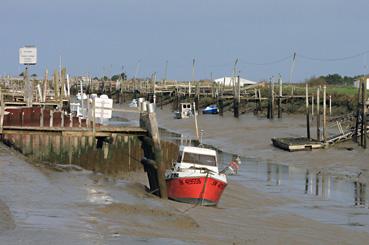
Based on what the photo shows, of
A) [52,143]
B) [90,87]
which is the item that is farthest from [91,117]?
[90,87]

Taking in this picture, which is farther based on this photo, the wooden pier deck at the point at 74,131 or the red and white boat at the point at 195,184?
the wooden pier deck at the point at 74,131

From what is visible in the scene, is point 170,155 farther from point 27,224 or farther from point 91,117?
point 27,224

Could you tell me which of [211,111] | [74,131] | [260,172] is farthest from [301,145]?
[211,111]

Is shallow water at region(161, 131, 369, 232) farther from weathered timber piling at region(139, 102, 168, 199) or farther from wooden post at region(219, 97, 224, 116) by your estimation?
wooden post at region(219, 97, 224, 116)

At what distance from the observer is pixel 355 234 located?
21.1 metres

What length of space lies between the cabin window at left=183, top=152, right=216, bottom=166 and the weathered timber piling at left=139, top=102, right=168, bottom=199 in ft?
3.00

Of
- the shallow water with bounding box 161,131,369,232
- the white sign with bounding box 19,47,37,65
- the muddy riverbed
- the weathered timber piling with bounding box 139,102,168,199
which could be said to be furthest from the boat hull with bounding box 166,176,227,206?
the white sign with bounding box 19,47,37,65

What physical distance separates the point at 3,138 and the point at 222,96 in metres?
55.2

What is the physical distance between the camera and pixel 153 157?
87.4ft

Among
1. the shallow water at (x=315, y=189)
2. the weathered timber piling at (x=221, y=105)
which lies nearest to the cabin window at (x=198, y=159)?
the shallow water at (x=315, y=189)

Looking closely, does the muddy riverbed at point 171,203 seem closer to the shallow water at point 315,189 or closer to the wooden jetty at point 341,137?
the shallow water at point 315,189

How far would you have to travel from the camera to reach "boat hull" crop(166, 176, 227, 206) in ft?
80.6

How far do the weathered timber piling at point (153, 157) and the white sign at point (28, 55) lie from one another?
27049 millimetres

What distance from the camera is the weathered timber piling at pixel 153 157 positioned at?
25578 millimetres
